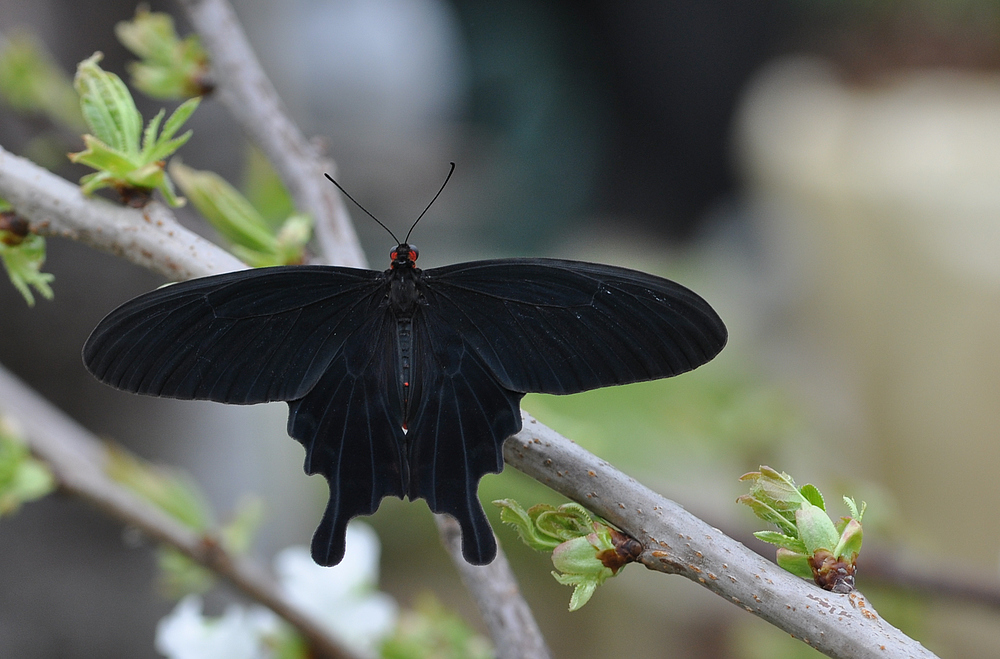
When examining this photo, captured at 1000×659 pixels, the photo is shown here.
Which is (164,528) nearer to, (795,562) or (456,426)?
(456,426)

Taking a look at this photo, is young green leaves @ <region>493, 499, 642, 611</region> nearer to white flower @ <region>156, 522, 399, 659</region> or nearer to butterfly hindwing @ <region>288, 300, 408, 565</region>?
butterfly hindwing @ <region>288, 300, 408, 565</region>

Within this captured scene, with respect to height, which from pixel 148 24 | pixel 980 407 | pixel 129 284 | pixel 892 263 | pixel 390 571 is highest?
pixel 892 263

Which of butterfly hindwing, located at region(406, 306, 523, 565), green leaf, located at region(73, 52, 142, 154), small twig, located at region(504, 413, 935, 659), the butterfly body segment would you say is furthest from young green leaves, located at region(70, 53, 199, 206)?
small twig, located at region(504, 413, 935, 659)

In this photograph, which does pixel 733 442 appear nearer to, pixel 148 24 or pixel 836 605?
pixel 836 605

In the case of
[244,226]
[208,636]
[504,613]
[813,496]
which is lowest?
[208,636]

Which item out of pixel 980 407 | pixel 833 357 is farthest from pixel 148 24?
pixel 833 357

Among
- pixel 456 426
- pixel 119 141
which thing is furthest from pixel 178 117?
pixel 456 426

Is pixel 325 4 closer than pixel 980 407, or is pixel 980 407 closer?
pixel 980 407
